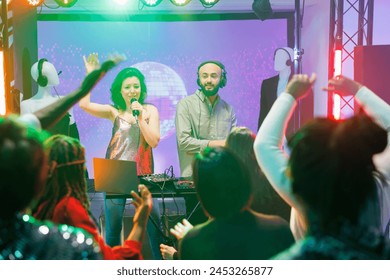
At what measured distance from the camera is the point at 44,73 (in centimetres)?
342

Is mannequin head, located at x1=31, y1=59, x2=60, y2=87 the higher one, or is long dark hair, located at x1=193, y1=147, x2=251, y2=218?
mannequin head, located at x1=31, y1=59, x2=60, y2=87

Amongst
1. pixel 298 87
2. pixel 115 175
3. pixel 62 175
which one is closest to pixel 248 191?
pixel 298 87

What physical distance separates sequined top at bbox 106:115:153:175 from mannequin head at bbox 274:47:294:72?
4.49 ft

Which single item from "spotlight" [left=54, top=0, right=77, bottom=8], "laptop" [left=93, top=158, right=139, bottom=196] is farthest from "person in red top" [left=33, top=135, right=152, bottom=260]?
"spotlight" [left=54, top=0, right=77, bottom=8]

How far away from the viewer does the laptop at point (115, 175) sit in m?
2.79

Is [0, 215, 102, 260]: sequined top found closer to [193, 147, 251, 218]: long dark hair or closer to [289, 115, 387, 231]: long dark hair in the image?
[193, 147, 251, 218]: long dark hair

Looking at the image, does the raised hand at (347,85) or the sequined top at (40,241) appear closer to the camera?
the sequined top at (40,241)

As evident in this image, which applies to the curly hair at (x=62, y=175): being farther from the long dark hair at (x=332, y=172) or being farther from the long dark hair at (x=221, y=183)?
the long dark hair at (x=332, y=172)

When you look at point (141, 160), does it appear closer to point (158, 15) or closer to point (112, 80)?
point (112, 80)

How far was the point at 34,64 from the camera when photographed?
3580 mm

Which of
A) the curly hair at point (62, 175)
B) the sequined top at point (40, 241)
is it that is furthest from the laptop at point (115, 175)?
the sequined top at point (40, 241)

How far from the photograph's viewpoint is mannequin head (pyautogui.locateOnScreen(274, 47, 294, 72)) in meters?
4.12

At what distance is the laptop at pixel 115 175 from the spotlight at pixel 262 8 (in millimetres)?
1591

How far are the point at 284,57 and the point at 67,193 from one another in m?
2.84
